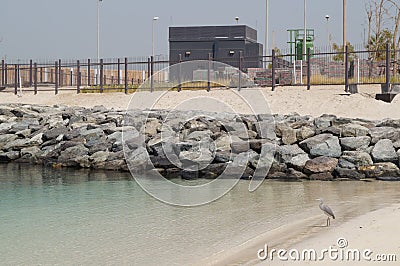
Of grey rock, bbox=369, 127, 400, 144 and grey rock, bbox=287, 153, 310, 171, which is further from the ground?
grey rock, bbox=369, 127, 400, 144

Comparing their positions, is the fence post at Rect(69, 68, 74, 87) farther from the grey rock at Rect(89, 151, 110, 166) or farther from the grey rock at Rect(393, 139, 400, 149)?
the grey rock at Rect(393, 139, 400, 149)

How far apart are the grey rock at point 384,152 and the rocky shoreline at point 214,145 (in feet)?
0.09

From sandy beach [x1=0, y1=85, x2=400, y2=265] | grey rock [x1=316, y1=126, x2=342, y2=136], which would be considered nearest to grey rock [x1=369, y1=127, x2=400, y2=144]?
grey rock [x1=316, y1=126, x2=342, y2=136]

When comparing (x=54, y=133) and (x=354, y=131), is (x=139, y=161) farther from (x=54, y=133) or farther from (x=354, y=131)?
(x=354, y=131)

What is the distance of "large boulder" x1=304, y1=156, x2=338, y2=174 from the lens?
59.0ft

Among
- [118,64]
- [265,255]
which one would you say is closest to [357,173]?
[265,255]

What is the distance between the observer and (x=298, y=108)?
26000 mm

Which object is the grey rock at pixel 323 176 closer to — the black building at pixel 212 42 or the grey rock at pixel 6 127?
the grey rock at pixel 6 127

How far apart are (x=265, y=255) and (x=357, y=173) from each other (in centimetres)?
955

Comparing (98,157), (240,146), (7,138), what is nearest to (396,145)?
(240,146)

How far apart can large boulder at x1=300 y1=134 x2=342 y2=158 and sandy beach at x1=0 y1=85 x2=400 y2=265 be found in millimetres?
3960

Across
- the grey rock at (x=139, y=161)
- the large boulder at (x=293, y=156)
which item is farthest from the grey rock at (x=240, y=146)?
the grey rock at (x=139, y=161)

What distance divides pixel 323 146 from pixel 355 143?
920 mm

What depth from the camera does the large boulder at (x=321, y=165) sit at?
17969mm
